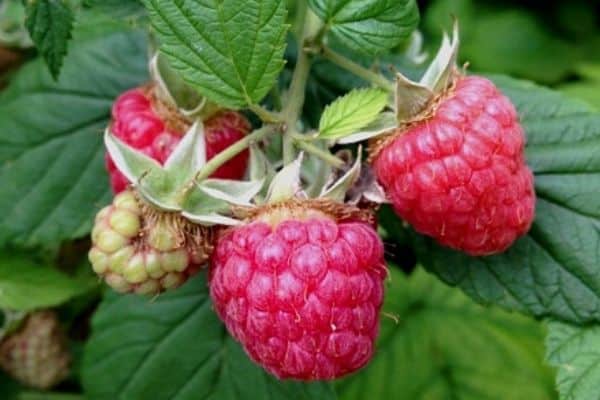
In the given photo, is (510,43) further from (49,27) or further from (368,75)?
(49,27)

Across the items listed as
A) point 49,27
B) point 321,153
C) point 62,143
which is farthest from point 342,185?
point 62,143

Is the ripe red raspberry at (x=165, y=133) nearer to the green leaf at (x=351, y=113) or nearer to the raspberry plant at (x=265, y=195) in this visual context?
the raspberry plant at (x=265, y=195)

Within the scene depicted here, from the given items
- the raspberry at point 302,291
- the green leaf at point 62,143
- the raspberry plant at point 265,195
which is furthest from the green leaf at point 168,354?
the raspberry at point 302,291

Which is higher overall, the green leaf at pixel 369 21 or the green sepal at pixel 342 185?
the green leaf at pixel 369 21

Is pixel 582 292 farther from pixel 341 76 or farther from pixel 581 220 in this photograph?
pixel 341 76

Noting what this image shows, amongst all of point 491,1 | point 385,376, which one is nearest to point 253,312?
point 385,376

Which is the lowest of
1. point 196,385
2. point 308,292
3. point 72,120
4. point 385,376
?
point 385,376

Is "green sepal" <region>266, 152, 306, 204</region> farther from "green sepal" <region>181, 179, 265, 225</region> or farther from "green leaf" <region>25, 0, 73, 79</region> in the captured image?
"green leaf" <region>25, 0, 73, 79</region>
